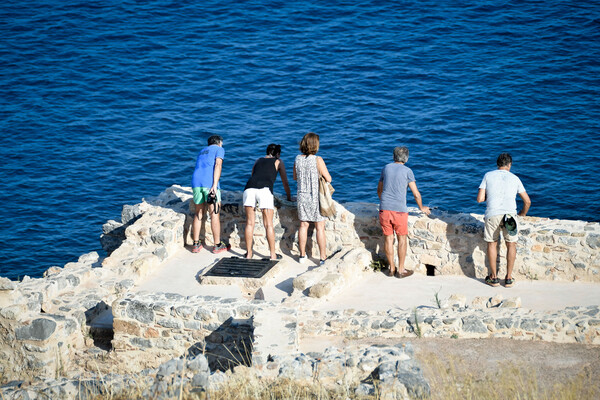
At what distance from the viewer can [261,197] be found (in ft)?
39.7

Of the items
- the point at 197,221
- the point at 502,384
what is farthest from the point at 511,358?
the point at 197,221

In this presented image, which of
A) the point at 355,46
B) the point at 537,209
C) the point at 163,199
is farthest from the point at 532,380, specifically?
the point at 355,46

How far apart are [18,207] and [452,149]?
45.4 ft

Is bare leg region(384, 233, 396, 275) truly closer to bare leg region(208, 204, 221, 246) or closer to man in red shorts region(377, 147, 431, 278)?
man in red shorts region(377, 147, 431, 278)

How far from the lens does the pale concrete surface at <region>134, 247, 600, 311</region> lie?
419 inches

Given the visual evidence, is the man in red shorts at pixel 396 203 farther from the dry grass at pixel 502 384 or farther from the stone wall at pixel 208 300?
the dry grass at pixel 502 384

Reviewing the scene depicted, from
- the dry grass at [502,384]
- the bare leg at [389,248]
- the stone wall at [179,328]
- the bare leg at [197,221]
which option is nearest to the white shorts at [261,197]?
the bare leg at [197,221]

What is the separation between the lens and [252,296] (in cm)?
1163

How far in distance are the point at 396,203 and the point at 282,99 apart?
1787cm

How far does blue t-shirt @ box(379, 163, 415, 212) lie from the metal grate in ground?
2.12m

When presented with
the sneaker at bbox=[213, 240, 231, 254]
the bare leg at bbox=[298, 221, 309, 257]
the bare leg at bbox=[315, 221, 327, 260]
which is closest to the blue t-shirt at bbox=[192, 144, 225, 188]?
the sneaker at bbox=[213, 240, 231, 254]

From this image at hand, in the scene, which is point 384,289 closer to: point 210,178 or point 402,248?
point 402,248

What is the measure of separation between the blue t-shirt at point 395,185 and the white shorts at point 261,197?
1846 mm

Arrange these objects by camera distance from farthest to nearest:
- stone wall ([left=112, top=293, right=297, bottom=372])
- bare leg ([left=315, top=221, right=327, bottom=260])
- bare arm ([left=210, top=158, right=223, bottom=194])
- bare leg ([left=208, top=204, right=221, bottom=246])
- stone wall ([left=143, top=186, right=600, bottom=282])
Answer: bare leg ([left=208, top=204, right=221, bottom=246]) < bare arm ([left=210, top=158, right=223, bottom=194]) < bare leg ([left=315, top=221, right=327, bottom=260]) < stone wall ([left=143, top=186, right=600, bottom=282]) < stone wall ([left=112, top=293, right=297, bottom=372])
